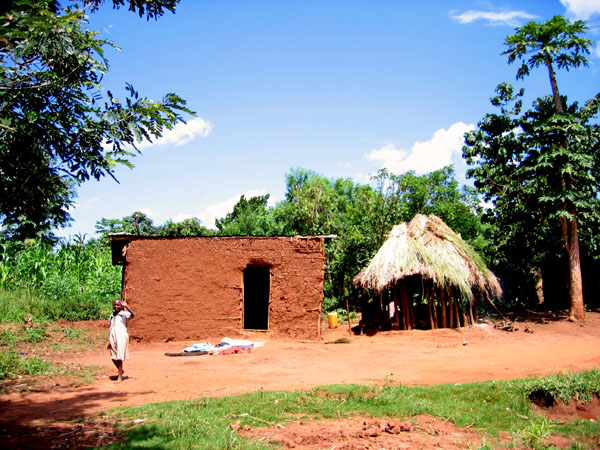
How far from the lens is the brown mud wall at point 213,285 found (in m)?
13.5

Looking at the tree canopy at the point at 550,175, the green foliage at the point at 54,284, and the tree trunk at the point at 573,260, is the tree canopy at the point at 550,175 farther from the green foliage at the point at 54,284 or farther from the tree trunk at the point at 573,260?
the green foliage at the point at 54,284

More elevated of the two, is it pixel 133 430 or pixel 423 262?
pixel 423 262

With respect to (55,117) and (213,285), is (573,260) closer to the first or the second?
(213,285)

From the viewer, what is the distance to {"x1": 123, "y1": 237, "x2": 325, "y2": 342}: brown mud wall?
13.5 m

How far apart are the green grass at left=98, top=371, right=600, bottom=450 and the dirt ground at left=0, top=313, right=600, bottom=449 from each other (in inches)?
18.4

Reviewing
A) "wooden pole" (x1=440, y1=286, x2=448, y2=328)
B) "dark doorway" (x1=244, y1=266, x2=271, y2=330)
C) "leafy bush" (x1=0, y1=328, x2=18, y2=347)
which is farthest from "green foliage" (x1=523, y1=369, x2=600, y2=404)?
"dark doorway" (x1=244, y1=266, x2=271, y2=330)

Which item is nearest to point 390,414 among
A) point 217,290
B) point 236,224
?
point 217,290

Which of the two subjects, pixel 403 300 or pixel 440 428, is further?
pixel 403 300

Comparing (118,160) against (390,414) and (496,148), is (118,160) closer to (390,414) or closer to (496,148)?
(390,414)

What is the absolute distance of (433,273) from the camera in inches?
548

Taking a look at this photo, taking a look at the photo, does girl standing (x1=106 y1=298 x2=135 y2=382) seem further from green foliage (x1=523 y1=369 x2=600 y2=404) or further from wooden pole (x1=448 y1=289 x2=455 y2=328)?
wooden pole (x1=448 y1=289 x2=455 y2=328)

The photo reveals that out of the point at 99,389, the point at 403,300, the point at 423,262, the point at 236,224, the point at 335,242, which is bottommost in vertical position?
the point at 99,389

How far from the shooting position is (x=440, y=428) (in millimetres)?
5367

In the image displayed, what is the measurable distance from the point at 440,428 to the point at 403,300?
9.82 metres
